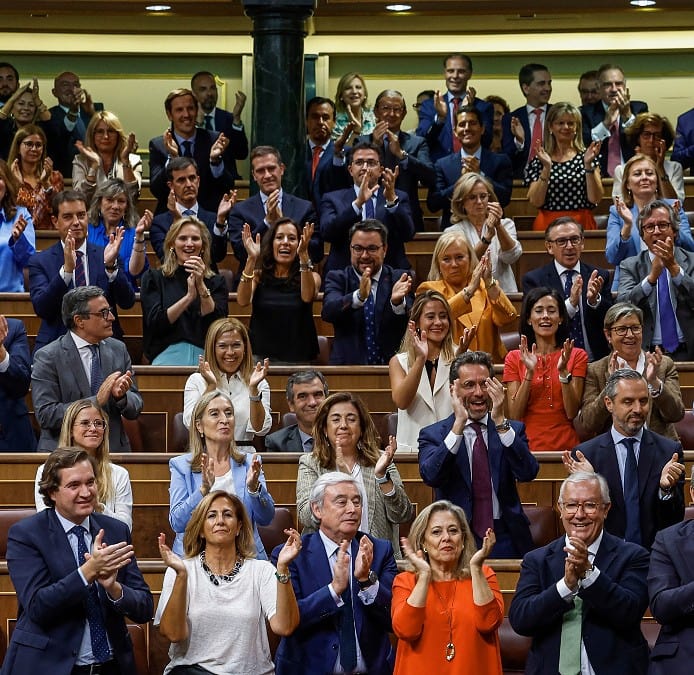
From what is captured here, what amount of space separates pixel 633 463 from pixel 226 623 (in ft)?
4.71

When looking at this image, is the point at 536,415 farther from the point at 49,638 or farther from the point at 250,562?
the point at 49,638

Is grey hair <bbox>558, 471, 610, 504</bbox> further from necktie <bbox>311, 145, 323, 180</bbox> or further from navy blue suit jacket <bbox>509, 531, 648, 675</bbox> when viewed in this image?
necktie <bbox>311, 145, 323, 180</bbox>

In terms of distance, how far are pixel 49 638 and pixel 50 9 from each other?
551 centimetres

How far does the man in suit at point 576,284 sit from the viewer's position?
644cm

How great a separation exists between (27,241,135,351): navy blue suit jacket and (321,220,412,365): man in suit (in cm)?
83

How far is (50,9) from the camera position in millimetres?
9289

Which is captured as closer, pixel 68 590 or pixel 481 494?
pixel 68 590

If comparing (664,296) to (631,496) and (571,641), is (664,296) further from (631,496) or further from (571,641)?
(571,641)

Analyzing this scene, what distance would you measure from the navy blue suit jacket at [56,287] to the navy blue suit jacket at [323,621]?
2.03m

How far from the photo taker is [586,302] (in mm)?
6488

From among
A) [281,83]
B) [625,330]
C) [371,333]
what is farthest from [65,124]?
[625,330]

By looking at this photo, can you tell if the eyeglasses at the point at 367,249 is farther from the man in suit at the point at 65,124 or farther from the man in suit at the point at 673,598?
the man in suit at the point at 65,124

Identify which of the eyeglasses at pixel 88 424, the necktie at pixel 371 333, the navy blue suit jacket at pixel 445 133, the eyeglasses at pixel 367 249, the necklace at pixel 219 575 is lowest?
the necklace at pixel 219 575

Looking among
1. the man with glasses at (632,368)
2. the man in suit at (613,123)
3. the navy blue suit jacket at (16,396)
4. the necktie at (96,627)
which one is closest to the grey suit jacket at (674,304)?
the man with glasses at (632,368)
